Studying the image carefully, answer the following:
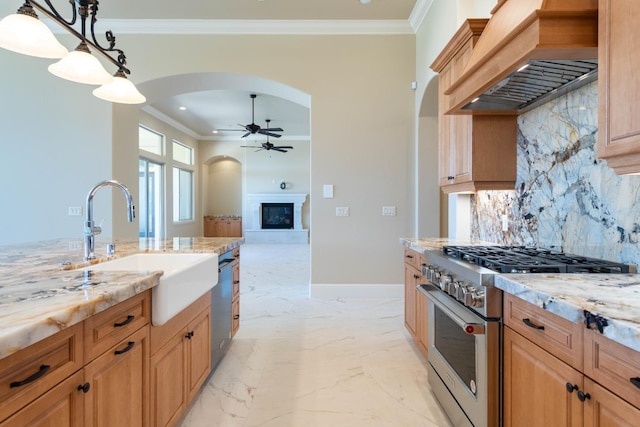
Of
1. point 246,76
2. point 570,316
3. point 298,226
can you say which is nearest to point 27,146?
point 246,76

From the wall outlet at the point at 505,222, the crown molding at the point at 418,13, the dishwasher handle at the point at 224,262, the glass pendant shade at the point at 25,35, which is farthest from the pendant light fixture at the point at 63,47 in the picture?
the crown molding at the point at 418,13

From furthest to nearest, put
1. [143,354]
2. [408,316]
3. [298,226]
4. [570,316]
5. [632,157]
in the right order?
1. [298,226]
2. [408,316]
3. [143,354]
4. [632,157]
5. [570,316]

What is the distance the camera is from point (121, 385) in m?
1.22

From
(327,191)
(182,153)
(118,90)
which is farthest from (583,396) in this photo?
(182,153)

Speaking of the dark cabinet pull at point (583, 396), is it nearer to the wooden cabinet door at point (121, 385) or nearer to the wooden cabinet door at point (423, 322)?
the wooden cabinet door at point (423, 322)

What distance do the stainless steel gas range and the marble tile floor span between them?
0.32 metres

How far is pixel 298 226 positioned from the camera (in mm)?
10641

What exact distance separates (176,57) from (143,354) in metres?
4.01

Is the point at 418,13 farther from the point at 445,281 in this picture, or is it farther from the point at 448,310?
the point at 448,310

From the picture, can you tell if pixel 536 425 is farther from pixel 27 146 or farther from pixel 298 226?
pixel 298 226

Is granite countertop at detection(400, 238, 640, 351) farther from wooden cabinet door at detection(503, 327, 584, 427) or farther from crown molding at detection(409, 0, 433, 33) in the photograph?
crown molding at detection(409, 0, 433, 33)

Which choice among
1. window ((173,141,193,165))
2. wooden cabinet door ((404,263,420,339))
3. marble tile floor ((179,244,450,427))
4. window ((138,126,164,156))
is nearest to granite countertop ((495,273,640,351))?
marble tile floor ((179,244,450,427))

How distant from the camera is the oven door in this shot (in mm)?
1433

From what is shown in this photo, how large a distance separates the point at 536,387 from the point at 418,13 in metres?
4.10
